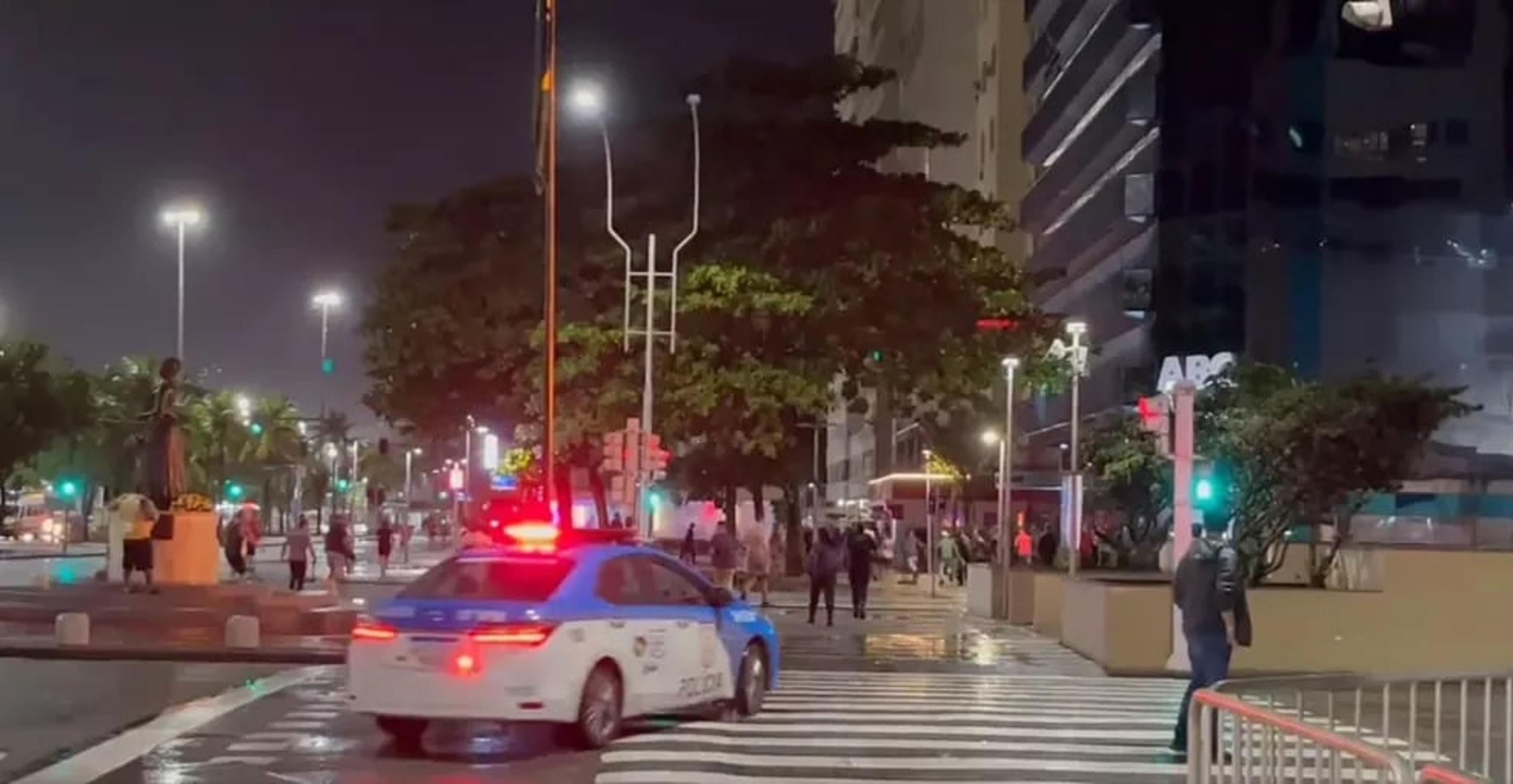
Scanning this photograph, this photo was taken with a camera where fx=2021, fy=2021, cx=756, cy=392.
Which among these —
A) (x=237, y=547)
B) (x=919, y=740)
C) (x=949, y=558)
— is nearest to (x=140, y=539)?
(x=237, y=547)

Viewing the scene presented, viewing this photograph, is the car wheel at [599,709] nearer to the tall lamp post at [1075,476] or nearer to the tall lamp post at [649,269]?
the tall lamp post at [1075,476]

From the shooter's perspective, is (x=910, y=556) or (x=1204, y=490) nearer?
(x=1204, y=490)

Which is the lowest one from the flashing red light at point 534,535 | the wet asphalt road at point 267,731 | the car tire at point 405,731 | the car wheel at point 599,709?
the wet asphalt road at point 267,731

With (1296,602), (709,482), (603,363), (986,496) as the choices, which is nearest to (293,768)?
(1296,602)

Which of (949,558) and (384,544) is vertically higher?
(384,544)

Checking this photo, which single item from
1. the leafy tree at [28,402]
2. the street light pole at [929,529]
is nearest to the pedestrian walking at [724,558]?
the street light pole at [929,529]

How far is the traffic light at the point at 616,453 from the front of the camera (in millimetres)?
35469

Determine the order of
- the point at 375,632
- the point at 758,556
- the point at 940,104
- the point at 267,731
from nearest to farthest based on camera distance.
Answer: the point at 375,632 < the point at 267,731 < the point at 758,556 < the point at 940,104

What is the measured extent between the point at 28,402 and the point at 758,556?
49425 mm

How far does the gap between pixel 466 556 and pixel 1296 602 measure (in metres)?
12.2

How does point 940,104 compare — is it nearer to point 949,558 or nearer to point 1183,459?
point 949,558

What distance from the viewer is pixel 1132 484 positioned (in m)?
43.9

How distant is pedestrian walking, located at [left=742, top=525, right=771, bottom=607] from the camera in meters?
36.6

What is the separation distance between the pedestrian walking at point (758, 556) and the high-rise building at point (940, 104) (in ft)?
86.7
